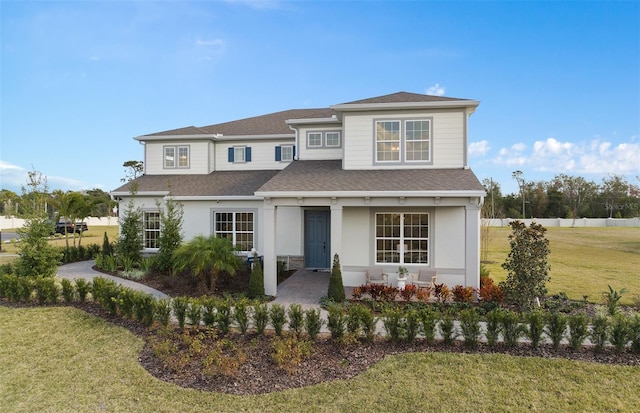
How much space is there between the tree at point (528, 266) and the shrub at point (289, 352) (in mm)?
6490

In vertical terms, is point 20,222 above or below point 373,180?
below

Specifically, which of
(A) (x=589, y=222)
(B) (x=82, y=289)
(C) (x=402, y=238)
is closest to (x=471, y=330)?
(C) (x=402, y=238)

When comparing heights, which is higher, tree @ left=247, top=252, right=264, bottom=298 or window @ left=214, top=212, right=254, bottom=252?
window @ left=214, top=212, right=254, bottom=252

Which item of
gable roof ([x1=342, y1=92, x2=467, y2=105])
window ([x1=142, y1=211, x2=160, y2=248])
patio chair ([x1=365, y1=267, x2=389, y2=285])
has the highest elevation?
gable roof ([x1=342, y1=92, x2=467, y2=105])

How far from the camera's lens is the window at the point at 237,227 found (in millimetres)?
15852

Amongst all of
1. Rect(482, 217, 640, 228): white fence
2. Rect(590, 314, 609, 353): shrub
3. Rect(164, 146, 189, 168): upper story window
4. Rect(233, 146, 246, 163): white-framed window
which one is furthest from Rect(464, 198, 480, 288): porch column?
Rect(482, 217, 640, 228): white fence

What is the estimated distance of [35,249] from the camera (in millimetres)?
11234

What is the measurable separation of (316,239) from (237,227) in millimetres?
3930

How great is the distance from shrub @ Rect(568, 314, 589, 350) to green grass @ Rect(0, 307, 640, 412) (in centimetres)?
60

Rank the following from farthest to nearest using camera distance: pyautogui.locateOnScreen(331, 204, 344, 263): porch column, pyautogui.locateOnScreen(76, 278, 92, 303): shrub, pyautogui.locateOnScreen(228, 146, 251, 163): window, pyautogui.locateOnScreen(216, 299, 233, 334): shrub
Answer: pyautogui.locateOnScreen(228, 146, 251, 163): window, pyautogui.locateOnScreen(331, 204, 344, 263): porch column, pyautogui.locateOnScreen(76, 278, 92, 303): shrub, pyautogui.locateOnScreen(216, 299, 233, 334): shrub

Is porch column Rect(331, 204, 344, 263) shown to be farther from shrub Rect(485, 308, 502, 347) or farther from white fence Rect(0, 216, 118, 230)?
white fence Rect(0, 216, 118, 230)

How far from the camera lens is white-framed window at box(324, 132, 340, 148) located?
14797 mm

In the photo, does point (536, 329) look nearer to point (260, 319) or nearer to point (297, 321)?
point (297, 321)

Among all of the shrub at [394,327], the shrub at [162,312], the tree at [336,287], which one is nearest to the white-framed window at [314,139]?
the tree at [336,287]
